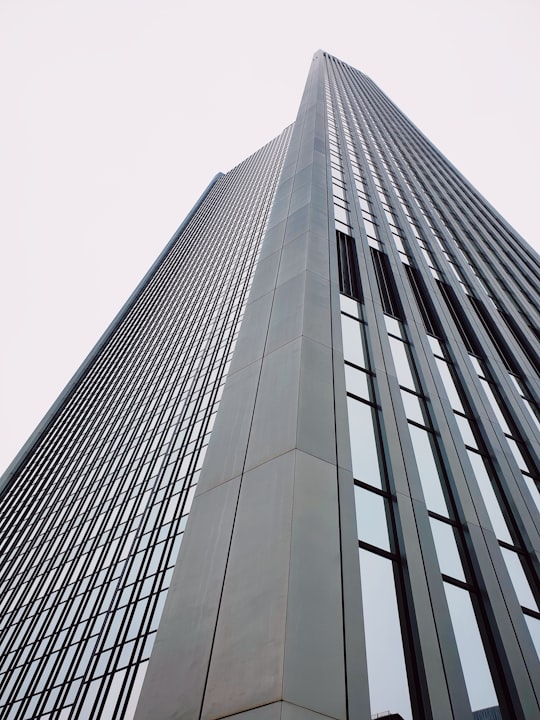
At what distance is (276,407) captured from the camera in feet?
32.3

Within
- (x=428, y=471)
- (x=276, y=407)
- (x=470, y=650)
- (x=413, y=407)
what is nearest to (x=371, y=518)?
(x=470, y=650)

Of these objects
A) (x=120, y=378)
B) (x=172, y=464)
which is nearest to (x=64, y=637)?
(x=172, y=464)

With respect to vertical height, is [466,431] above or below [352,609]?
below

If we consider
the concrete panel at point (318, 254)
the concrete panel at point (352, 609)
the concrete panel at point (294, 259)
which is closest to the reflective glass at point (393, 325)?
the concrete panel at point (318, 254)

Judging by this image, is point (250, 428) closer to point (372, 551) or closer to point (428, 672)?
point (372, 551)

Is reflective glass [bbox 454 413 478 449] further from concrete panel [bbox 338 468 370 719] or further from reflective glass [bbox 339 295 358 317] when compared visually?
concrete panel [bbox 338 468 370 719]

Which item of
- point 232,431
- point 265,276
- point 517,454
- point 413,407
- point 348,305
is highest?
point 265,276

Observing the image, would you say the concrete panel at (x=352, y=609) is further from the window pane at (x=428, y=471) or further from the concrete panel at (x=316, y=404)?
the window pane at (x=428, y=471)

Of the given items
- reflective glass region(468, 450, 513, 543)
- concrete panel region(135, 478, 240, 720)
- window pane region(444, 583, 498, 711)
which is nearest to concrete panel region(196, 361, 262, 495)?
concrete panel region(135, 478, 240, 720)

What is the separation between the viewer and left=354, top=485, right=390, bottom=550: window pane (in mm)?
8777

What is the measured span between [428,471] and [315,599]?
5.27m

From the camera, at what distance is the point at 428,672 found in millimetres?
7289

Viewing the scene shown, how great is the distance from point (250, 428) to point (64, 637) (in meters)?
33.7

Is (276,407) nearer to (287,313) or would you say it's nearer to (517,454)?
(287,313)
